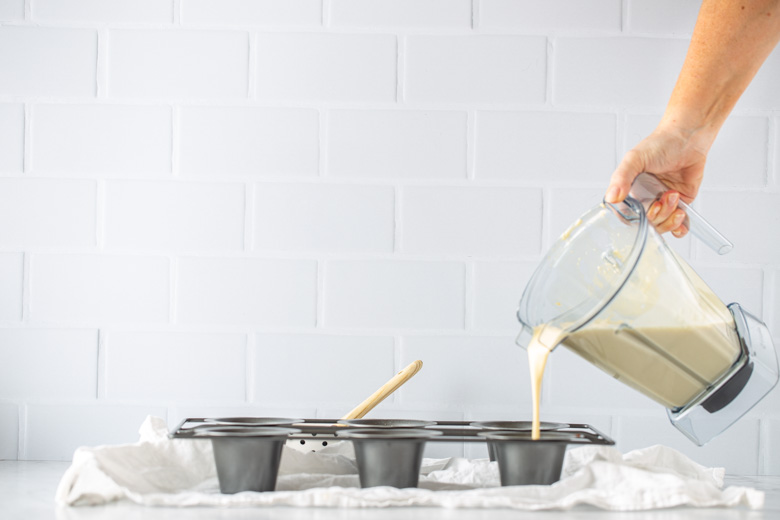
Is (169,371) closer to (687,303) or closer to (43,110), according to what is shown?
(43,110)

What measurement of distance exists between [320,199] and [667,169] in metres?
0.49

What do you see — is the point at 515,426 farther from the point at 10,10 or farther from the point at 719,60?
the point at 10,10

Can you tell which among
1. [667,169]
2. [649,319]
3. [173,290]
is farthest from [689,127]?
[173,290]

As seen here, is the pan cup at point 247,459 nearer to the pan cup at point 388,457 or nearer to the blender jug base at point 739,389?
the pan cup at point 388,457

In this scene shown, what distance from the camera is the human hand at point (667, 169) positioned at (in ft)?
2.95

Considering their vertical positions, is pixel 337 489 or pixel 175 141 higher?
pixel 175 141

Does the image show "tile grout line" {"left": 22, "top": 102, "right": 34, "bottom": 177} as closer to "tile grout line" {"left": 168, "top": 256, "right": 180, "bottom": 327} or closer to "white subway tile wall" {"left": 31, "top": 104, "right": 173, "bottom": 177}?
"white subway tile wall" {"left": 31, "top": 104, "right": 173, "bottom": 177}

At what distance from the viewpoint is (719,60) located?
99 cm

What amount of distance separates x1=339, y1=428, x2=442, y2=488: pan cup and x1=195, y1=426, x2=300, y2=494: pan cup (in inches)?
3.1

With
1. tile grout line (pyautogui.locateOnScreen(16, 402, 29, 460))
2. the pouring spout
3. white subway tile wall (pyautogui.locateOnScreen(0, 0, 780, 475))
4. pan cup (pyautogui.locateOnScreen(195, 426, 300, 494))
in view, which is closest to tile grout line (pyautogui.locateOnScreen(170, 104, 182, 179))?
white subway tile wall (pyautogui.locateOnScreen(0, 0, 780, 475))

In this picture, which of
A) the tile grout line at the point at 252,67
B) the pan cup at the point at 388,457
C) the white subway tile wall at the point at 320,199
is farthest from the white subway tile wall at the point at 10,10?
the pan cup at the point at 388,457

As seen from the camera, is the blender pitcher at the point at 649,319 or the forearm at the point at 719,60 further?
the forearm at the point at 719,60

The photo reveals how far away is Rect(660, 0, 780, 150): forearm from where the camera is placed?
971 millimetres

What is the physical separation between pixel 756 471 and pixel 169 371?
87 centimetres
